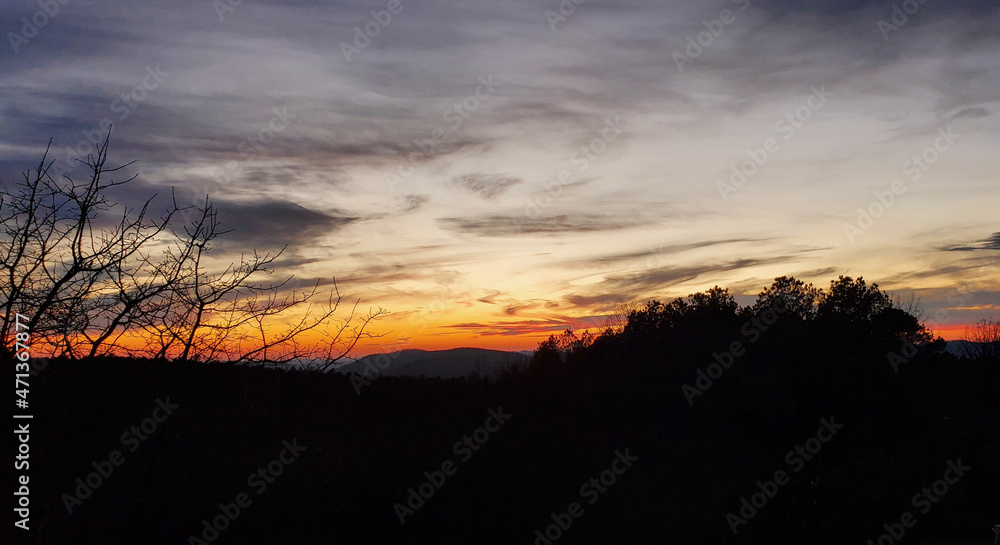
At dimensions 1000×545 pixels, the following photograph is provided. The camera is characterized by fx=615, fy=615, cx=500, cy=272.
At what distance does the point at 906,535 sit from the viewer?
1466cm

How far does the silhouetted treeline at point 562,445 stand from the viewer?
10430mm

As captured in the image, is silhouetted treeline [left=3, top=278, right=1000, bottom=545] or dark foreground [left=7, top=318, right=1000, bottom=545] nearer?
dark foreground [left=7, top=318, right=1000, bottom=545]

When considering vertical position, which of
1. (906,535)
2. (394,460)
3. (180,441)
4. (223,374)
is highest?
(223,374)

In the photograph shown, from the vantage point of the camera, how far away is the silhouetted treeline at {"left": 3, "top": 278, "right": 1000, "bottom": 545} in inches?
411

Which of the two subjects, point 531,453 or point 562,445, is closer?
point 531,453

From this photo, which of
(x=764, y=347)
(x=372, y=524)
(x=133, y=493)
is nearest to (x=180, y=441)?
(x=133, y=493)

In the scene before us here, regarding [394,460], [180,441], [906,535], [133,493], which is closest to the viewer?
[133,493]

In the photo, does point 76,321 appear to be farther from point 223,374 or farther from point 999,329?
point 999,329

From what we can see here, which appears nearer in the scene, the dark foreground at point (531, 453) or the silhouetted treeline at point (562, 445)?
the dark foreground at point (531, 453)

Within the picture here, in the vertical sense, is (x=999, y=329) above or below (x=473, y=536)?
above

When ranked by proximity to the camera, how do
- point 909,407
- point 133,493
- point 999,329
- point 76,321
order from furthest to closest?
point 999,329, point 909,407, point 133,493, point 76,321

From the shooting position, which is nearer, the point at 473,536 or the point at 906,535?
the point at 473,536

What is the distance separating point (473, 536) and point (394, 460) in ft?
7.53

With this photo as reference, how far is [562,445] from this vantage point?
51.0ft
